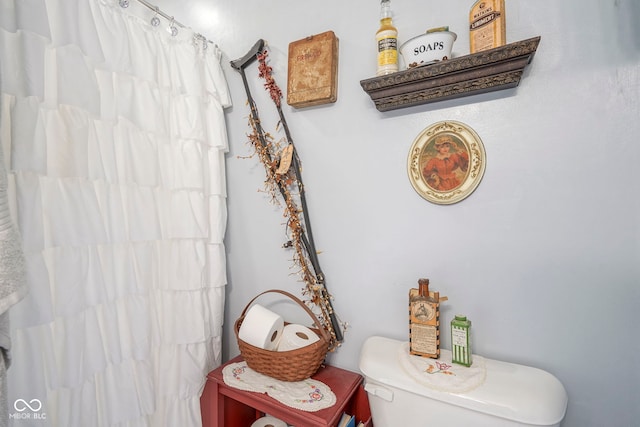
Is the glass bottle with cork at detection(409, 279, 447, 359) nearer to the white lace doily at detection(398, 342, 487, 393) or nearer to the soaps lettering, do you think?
the white lace doily at detection(398, 342, 487, 393)

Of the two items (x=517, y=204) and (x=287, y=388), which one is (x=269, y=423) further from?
(x=517, y=204)

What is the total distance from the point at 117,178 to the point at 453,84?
3.21ft

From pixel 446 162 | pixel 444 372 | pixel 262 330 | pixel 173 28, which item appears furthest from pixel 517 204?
pixel 173 28

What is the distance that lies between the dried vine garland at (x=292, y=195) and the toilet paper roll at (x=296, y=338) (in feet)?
0.24

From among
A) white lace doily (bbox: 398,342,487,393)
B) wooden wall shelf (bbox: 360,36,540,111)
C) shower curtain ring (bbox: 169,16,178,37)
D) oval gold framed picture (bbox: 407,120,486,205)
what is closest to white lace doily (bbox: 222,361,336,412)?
white lace doily (bbox: 398,342,487,393)

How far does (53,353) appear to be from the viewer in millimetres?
725

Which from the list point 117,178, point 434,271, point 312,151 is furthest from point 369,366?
point 117,178

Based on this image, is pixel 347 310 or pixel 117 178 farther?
pixel 347 310

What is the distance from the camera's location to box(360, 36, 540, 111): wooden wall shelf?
69 cm

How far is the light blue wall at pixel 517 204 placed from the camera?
0.70 m

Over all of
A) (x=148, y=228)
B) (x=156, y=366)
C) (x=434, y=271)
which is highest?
(x=148, y=228)

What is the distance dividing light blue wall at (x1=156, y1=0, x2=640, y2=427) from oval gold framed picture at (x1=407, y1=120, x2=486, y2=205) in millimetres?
27

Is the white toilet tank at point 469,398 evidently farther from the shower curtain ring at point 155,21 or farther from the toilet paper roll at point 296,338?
the shower curtain ring at point 155,21

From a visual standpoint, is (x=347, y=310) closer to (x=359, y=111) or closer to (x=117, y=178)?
(x=359, y=111)
